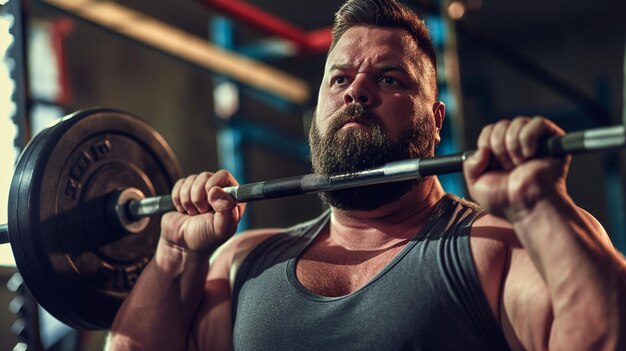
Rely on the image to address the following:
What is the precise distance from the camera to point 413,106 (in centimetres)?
170

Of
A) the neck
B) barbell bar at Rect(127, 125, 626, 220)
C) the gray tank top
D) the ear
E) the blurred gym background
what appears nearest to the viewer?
barbell bar at Rect(127, 125, 626, 220)

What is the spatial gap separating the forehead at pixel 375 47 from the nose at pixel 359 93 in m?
0.07

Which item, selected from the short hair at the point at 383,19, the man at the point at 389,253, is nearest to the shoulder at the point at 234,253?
the man at the point at 389,253

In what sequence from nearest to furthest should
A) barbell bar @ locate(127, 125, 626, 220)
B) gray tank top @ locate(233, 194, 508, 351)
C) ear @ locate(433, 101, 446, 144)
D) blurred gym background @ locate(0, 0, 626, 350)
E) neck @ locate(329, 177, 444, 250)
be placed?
barbell bar @ locate(127, 125, 626, 220) < gray tank top @ locate(233, 194, 508, 351) < neck @ locate(329, 177, 444, 250) < ear @ locate(433, 101, 446, 144) < blurred gym background @ locate(0, 0, 626, 350)

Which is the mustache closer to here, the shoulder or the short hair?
the short hair

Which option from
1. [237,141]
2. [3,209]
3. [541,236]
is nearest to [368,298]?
[541,236]

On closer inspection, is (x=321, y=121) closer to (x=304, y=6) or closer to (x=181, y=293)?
(x=181, y=293)

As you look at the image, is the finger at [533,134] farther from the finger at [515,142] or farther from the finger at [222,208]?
the finger at [222,208]

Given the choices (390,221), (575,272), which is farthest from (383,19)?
(575,272)

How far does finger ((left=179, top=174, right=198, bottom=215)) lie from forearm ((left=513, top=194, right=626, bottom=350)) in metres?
0.78

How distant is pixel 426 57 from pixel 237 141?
1.71m

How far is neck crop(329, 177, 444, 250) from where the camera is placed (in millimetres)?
1682

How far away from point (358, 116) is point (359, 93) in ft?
0.18

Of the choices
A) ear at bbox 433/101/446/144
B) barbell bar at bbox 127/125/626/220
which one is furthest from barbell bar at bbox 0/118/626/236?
ear at bbox 433/101/446/144
